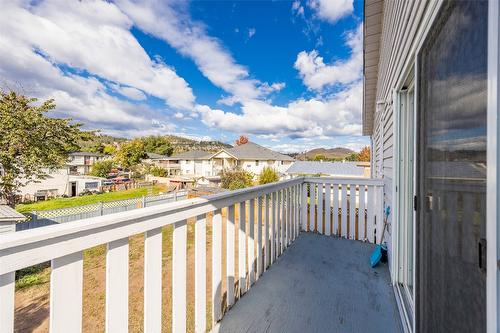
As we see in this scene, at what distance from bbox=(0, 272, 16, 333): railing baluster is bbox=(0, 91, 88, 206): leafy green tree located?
38.4 feet

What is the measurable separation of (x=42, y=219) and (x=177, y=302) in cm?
1024

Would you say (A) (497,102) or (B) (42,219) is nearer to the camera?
(A) (497,102)

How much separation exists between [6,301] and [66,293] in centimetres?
16

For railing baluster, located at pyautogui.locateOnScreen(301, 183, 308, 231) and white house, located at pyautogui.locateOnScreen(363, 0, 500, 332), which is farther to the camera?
railing baluster, located at pyautogui.locateOnScreen(301, 183, 308, 231)

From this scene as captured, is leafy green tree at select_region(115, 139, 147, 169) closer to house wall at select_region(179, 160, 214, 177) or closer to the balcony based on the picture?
house wall at select_region(179, 160, 214, 177)

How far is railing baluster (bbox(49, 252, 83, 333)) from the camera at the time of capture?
2.47ft

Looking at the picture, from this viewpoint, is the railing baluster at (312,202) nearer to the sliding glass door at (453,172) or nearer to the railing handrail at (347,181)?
→ the railing handrail at (347,181)

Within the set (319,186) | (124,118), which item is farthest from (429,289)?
(124,118)

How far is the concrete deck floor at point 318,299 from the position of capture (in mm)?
1677

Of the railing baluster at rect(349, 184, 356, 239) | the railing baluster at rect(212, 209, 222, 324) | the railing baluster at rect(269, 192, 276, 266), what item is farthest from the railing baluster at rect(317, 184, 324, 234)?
the railing baluster at rect(212, 209, 222, 324)

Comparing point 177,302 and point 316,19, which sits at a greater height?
point 316,19

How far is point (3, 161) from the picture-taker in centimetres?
855

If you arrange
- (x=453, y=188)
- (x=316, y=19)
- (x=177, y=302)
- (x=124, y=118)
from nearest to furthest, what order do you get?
(x=453, y=188) < (x=177, y=302) < (x=316, y=19) < (x=124, y=118)

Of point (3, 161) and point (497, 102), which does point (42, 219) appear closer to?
point (3, 161)
